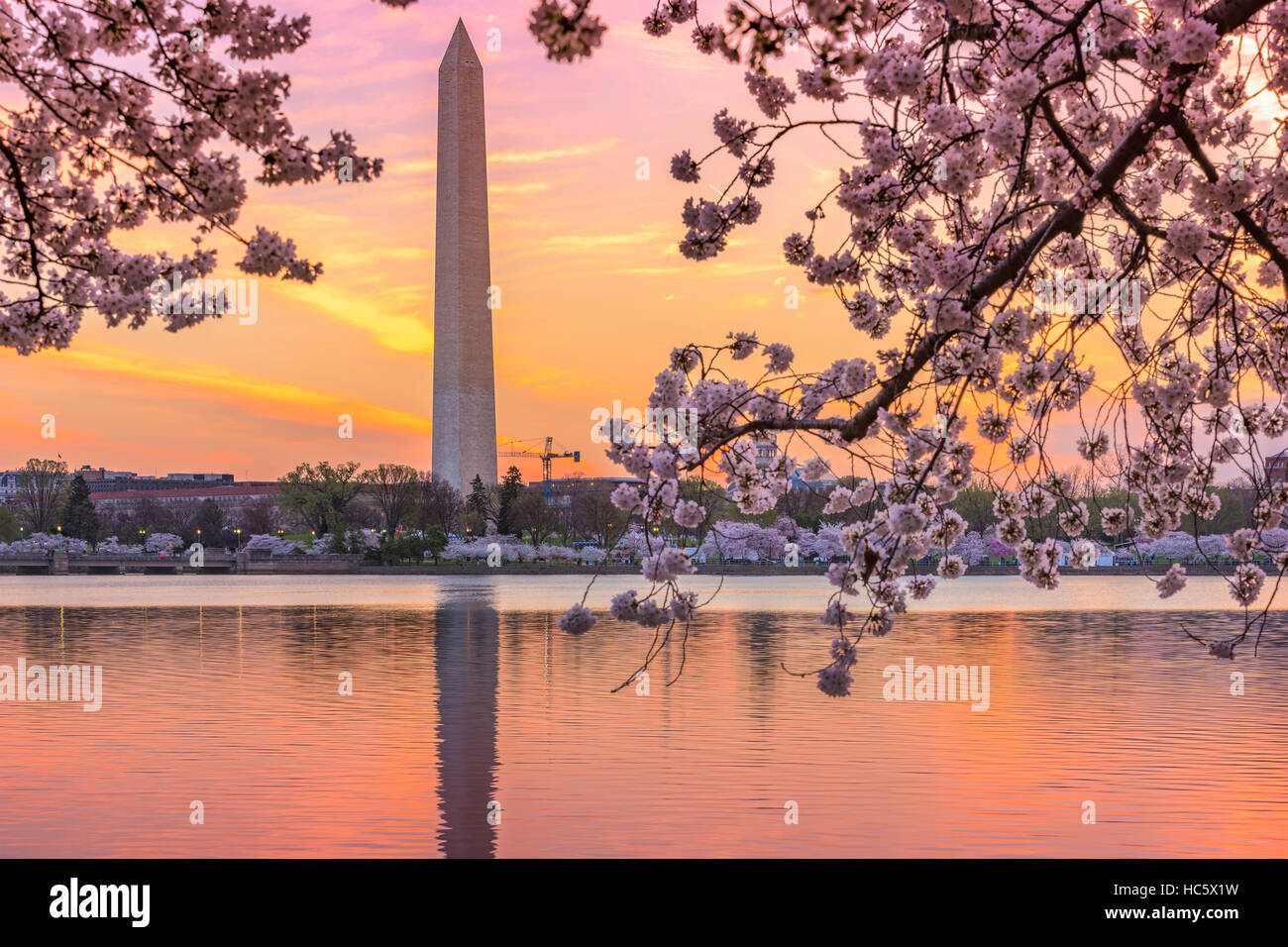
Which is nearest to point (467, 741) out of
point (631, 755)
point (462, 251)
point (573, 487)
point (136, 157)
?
point (631, 755)

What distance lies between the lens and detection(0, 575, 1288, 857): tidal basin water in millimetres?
10930

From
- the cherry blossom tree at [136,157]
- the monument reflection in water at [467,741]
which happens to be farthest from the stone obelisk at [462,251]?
the cherry blossom tree at [136,157]

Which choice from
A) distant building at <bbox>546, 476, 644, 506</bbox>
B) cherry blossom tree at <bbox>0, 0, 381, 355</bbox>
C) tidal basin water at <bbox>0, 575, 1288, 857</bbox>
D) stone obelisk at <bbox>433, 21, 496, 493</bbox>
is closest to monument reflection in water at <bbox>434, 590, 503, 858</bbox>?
tidal basin water at <bbox>0, 575, 1288, 857</bbox>

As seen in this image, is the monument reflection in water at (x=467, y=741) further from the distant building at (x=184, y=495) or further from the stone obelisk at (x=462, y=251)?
the distant building at (x=184, y=495)

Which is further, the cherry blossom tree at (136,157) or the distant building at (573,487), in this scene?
the distant building at (573,487)

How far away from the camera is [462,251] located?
79.5 meters

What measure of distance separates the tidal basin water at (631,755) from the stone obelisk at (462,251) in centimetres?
5290

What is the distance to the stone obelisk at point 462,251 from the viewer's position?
255ft

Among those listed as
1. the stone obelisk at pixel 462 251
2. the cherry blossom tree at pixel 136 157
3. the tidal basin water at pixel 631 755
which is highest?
the stone obelisk at pixel 462 251

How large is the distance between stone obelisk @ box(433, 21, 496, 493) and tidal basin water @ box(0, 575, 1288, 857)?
52902 millimetres

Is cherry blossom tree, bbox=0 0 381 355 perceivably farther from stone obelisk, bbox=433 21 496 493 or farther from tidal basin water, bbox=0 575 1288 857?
stone obelisk, bbox=433 21 496 493

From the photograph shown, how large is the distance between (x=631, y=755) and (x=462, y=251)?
67616 mm

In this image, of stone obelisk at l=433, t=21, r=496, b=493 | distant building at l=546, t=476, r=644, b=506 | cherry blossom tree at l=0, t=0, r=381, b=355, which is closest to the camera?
cherry blossom tree at l=0, t=0, r=381, b=355
